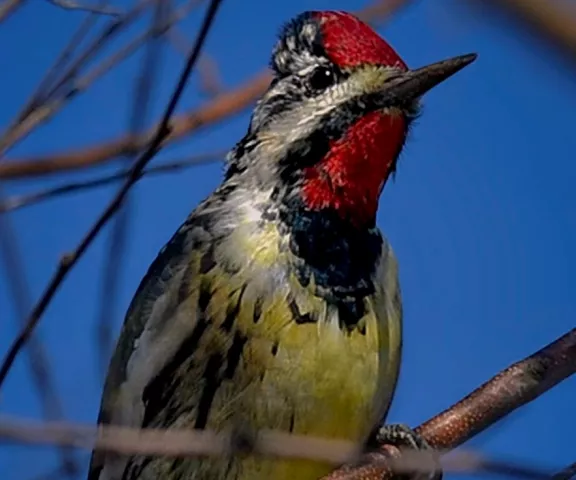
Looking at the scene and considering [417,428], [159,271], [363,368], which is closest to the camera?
[417,428]

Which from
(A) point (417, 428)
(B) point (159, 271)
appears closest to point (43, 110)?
(B) point (159, 271)

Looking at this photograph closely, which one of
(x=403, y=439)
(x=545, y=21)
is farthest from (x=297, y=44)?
(x=545, y=21)

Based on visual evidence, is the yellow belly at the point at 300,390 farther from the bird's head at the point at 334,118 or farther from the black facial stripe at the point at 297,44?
the black facial stripe at the point at 297,44

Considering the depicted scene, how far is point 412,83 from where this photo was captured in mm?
2555

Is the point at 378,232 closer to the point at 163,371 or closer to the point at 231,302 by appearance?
the point at 231,302

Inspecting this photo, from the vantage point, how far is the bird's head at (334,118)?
2.62 meters

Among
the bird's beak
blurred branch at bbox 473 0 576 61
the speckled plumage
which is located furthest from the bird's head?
blurred branch at bbox 473 0 576 61

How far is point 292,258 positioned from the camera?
2662 millimetres

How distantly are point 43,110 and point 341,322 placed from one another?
83 cm

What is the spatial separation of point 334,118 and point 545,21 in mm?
1836

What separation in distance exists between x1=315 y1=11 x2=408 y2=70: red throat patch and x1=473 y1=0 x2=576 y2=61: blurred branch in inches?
72.4

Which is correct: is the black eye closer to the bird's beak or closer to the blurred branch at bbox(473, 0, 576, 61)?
the bird's beak

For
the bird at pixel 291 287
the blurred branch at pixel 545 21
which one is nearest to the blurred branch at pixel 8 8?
the bird at pixel 291 287

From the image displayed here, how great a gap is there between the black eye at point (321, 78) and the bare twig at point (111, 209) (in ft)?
2.97
